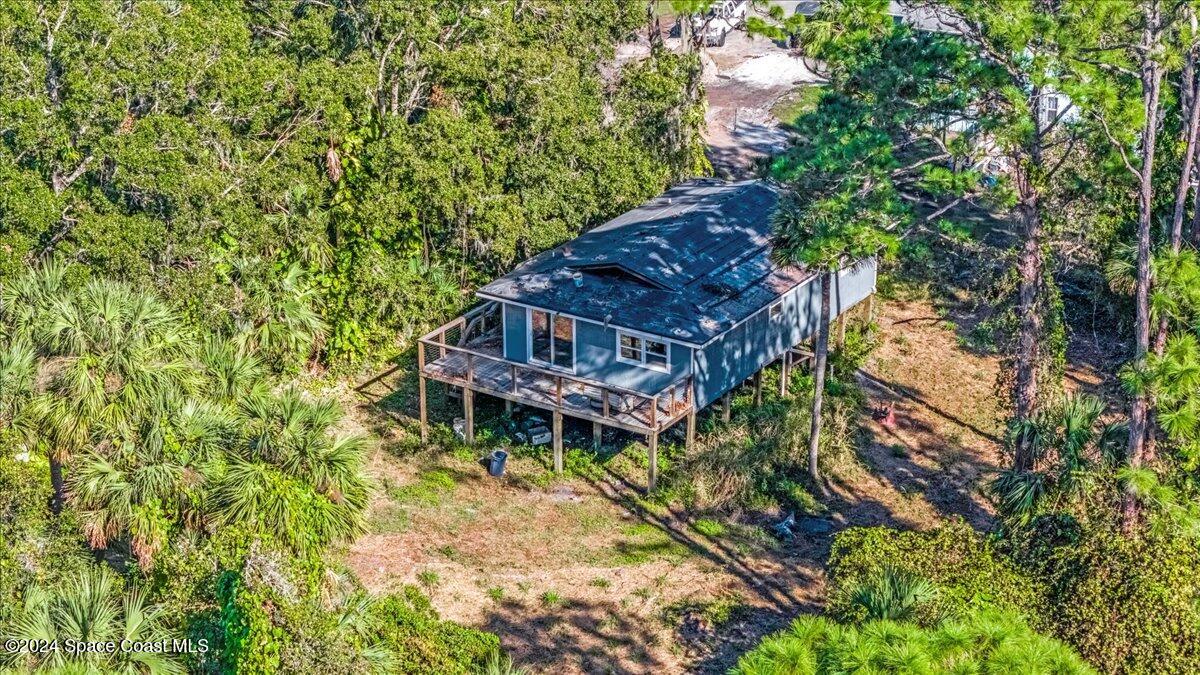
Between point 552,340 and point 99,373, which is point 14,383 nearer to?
point 99,373

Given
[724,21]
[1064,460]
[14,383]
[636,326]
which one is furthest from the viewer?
[724,21]

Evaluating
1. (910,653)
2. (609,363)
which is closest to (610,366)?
(609,363)

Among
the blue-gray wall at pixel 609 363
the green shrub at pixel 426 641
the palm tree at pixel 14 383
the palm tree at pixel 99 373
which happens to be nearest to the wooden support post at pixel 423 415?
the blue-gray wall at pixel 609 363

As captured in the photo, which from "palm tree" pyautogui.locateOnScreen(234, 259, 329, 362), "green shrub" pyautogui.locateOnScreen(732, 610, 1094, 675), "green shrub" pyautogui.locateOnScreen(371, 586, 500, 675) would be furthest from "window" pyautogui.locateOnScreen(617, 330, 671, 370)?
"green shrub" pyautogui.locateOnScreen(732, 610, 1094, 675)

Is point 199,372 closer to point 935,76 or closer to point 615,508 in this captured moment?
point 615,508

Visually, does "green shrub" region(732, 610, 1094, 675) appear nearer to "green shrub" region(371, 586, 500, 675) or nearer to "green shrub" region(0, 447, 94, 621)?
"green shrub" region(371, 586, 500, 675)

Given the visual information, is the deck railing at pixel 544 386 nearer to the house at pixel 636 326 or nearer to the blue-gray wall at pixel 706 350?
the house at pixel 636 326
